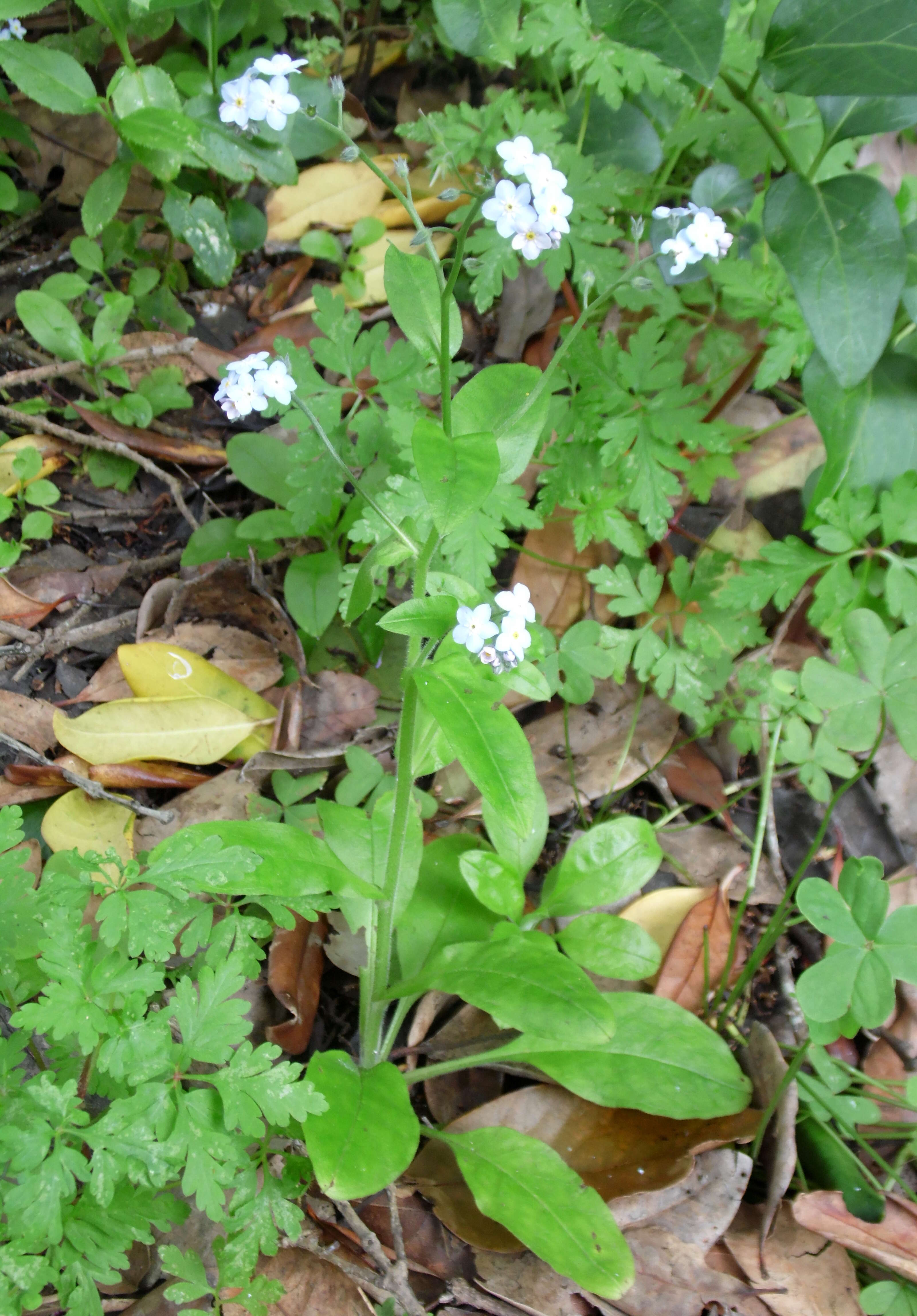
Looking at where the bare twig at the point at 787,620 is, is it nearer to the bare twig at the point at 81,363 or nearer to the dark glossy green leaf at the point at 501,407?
the dark glossy green leaf at the point at 501,407

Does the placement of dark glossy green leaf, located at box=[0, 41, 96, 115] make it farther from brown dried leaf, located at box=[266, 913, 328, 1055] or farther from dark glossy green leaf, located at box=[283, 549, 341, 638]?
brown dried leaf, located at box=[266, 913, 328, 1055]

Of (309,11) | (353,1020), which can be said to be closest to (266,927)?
(353,1020)

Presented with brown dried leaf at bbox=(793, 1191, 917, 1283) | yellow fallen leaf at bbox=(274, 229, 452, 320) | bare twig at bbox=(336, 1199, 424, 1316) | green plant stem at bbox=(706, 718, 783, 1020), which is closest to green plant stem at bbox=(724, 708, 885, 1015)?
green plant stem at bbox=(706, 718, 783, 1020)

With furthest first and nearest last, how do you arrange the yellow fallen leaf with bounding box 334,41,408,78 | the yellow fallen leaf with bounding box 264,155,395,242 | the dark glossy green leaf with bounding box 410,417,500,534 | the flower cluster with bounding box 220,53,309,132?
the yellow fallen leaf with bounding box 334,41,408,78
the yellow fallen leaf with bounding box 264,155,395,242
the flower cluster with bounding box 220,53,309,132
the dark glossy green leaf with bounding box 410,417,500,534

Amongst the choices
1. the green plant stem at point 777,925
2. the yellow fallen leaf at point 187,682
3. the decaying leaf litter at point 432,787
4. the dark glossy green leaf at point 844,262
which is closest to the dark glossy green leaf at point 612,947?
the decaying leaf litter at point 432,787

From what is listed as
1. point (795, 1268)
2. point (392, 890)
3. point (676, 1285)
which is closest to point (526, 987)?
point (392, 890)

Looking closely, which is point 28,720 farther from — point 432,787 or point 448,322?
point 448,322
